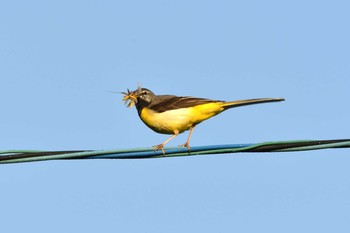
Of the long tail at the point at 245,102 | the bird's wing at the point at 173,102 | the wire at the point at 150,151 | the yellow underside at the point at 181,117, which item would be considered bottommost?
the wire at the point at 150,151

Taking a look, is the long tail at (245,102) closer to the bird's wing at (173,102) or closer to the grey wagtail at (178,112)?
the grey wagtail at (178,112)

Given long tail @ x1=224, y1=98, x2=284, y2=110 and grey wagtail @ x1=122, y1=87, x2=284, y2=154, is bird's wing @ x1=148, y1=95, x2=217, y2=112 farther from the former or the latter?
long tail @ x1=224, y1=98, x2=284, y2=110

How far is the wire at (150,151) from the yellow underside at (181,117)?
3.74 m

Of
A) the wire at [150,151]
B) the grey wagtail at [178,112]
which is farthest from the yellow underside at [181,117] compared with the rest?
the wire at [150,151]

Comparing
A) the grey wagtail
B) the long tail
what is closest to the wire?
the long tail

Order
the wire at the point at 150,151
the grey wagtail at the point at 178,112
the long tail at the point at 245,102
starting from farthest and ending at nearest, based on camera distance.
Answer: the grey wagtail at the point at 178,112
the long tail at the point at 245,102
the wire at the point at 150,151

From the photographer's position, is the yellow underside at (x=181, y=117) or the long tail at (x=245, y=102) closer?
the long tail at (x=245, y=102)

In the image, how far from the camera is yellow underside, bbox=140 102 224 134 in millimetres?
12114

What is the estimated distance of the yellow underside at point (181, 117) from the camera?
12114mm

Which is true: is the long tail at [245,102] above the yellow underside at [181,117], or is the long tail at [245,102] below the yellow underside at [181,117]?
below

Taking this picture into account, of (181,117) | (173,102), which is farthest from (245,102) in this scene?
(173,102)

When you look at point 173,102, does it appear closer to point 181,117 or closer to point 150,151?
point 181,117

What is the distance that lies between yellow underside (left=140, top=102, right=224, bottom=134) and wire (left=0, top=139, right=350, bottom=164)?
374 cm

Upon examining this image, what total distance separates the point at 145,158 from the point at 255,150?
132 centimetres
